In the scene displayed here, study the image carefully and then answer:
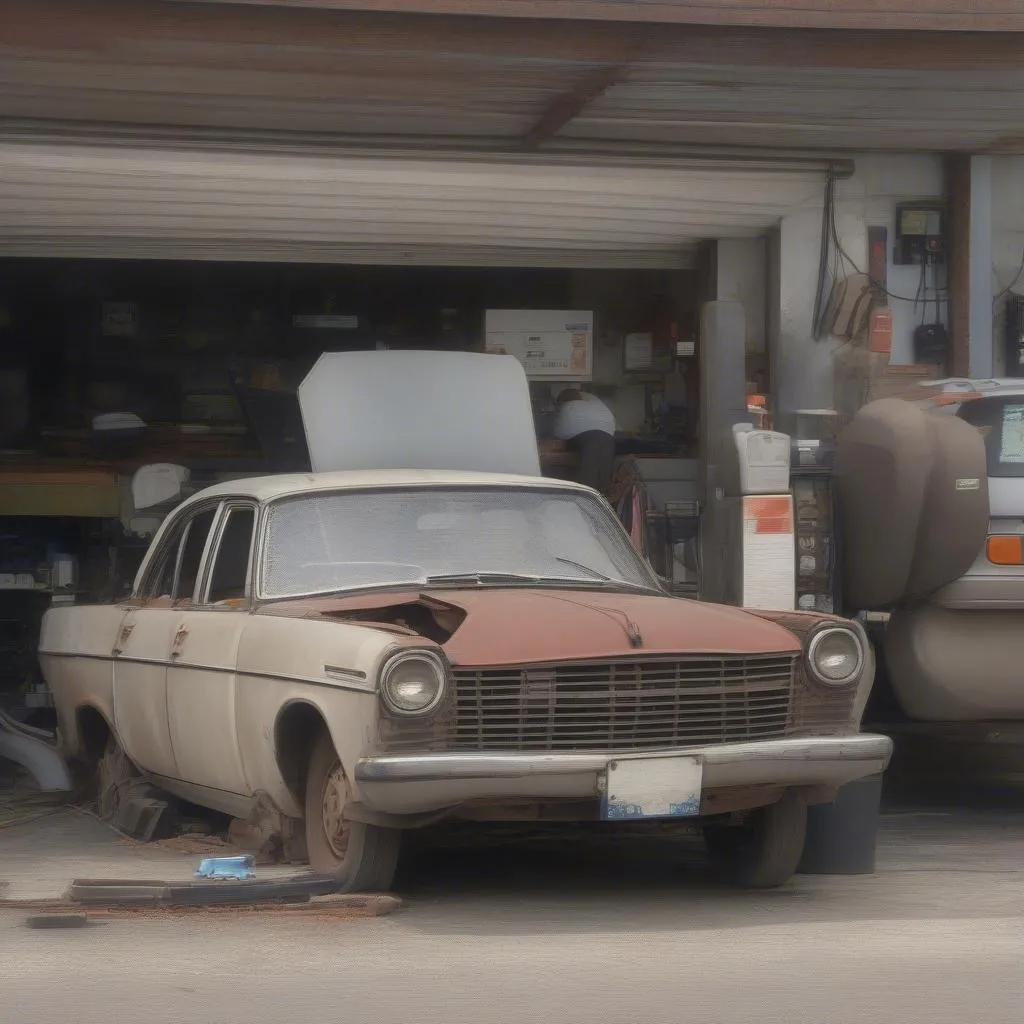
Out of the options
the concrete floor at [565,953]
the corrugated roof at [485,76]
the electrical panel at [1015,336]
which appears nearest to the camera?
the concrete floor at [565,953]

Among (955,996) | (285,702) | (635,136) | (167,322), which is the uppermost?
(635,136)

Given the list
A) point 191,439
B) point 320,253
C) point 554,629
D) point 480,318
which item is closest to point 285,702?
point 554,629

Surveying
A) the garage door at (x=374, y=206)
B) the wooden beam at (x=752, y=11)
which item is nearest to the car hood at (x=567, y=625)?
the wooden beam at (x=752, y=11)

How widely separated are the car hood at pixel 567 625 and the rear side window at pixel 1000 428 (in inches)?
70.0

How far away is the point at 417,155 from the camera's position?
1073cm

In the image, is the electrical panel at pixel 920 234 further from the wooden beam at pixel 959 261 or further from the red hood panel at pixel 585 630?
the red hood panel at pixel 585 630

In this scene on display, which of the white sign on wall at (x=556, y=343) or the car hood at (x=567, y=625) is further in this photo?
the white sign on wall at (x=556, y=343)

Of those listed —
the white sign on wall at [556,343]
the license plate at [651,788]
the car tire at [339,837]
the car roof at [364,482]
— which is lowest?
the car tire at [339,837]

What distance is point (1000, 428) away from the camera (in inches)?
308

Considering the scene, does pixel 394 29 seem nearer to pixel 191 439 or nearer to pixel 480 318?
pixel 191 439

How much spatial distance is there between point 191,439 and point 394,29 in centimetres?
567

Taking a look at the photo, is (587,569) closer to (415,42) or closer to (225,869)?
(225,869)

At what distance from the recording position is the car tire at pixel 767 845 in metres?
6.27

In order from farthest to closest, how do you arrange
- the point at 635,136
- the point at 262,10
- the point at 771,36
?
the point at 635,136
the point at 771,36
the point at 262,10
